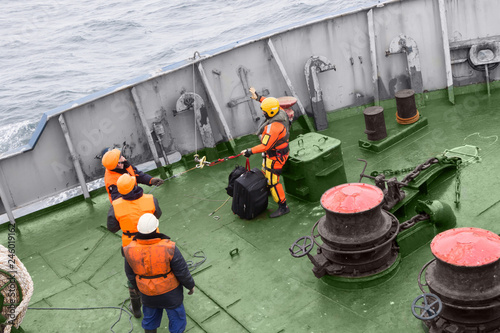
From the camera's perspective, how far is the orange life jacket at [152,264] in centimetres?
499

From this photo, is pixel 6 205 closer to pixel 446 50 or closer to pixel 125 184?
pixel 125 184

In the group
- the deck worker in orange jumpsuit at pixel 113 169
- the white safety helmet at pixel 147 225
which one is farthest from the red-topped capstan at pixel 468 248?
the deck worker in orange jumpsuit at pixel 113 169

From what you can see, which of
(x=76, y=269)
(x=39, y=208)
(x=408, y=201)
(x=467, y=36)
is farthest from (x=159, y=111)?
(x=467, y=36)

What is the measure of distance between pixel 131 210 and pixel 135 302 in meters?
1.03

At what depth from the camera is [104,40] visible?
87.7 feet

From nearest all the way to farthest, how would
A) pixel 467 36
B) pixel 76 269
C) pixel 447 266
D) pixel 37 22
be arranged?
pixel 447 266
pixel 76 269
pixel 467 36
pixel 37 22

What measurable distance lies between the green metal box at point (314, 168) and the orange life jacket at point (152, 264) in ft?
9.06

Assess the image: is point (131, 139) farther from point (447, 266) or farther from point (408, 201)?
point (447, 266)

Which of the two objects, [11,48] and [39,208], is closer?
[39,208]

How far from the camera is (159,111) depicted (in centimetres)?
909

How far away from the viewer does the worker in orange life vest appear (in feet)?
16.4

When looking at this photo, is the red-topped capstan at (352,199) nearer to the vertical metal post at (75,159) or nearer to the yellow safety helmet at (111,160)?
the yellow safety helmet at (111,160)

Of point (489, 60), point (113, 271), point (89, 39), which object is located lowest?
point (113, 271)

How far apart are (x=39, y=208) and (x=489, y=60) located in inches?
290
